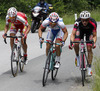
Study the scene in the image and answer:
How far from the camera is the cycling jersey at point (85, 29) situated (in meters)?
8.78

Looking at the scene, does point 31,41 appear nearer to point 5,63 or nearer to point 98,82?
point 5,63

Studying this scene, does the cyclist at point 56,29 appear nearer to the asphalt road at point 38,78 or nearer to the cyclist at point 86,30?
the cyclist at point 86,30

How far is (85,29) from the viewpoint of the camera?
8984mm

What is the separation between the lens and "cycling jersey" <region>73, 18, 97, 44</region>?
28.8ft

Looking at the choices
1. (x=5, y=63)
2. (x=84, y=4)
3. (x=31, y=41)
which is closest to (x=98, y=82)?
(x=5, y=63)

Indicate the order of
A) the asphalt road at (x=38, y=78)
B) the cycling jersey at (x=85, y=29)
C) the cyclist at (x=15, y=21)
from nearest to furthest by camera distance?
the asphalt road at (x=38, y=78)
the cycling jersey at (x=85, y=29)
the cyclist at (x=15, y=21)

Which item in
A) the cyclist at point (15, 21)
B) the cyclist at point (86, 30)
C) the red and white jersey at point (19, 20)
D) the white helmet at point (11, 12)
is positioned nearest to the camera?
the cyclist at point (86, 30)

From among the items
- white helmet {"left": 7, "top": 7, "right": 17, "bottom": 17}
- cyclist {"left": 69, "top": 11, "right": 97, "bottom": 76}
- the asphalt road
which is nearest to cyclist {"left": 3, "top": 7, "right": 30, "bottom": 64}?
white helmet {"left": 7, "top": 7, "right": 17, "bottom": 17}

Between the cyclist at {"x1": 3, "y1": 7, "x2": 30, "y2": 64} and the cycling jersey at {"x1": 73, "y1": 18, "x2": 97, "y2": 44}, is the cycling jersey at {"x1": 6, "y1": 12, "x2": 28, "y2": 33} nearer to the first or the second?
the cyclist at {"x1": 3, "y1": 7, "x2": 30, "y2": 64}

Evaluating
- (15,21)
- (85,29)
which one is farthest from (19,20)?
(85,29)

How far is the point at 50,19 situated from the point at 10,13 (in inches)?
48.4

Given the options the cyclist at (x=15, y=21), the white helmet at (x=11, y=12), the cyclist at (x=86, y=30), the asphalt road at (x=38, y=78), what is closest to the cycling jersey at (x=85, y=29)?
the cyclist at (x=86, y=30)

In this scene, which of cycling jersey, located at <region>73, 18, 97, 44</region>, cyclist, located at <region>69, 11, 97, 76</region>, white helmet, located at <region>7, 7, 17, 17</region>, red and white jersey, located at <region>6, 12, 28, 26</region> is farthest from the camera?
red and white jersey, located at <region>6, 12, 28, 26</region>

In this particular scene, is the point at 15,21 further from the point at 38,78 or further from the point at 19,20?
the point at 38,78
